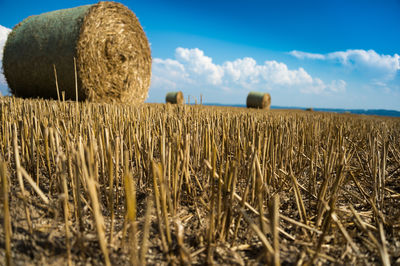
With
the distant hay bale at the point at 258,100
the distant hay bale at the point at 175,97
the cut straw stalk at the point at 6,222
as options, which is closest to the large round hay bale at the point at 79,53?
the cut straw stalk at the point at 6,222

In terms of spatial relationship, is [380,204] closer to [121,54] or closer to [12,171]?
[12,171]

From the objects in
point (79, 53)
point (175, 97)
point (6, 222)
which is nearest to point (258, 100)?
point (175, 97)

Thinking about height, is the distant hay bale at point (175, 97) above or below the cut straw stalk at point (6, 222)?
above

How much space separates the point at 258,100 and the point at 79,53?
8.80 metres

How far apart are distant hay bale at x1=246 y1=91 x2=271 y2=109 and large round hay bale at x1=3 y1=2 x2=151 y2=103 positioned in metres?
7.31

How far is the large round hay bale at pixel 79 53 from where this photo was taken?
368 centimetres

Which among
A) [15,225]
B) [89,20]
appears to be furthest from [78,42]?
[15,225]

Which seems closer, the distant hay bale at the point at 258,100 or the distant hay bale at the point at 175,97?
the distant hay bale at the point at 175,97

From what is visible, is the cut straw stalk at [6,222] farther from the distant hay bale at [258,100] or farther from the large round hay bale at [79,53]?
the distant hay bale at [258,100]

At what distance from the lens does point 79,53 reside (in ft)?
11.9

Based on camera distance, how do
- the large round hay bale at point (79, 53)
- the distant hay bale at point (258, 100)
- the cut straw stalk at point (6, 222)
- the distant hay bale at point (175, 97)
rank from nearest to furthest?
1. the cut straw stalk at point (6, 222)
2. the large round hay bale at point (79, 53)
3. the distant hay bale at point (175, 97)
4. the distant hay bale at point (258, 100)

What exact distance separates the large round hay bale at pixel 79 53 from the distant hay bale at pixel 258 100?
7308 mm

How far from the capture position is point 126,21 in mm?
4551

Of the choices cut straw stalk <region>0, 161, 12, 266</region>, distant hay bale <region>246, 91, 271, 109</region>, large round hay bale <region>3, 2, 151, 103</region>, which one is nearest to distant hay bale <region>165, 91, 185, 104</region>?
distant hay bale <region>246, 91, 271, 109</region>
